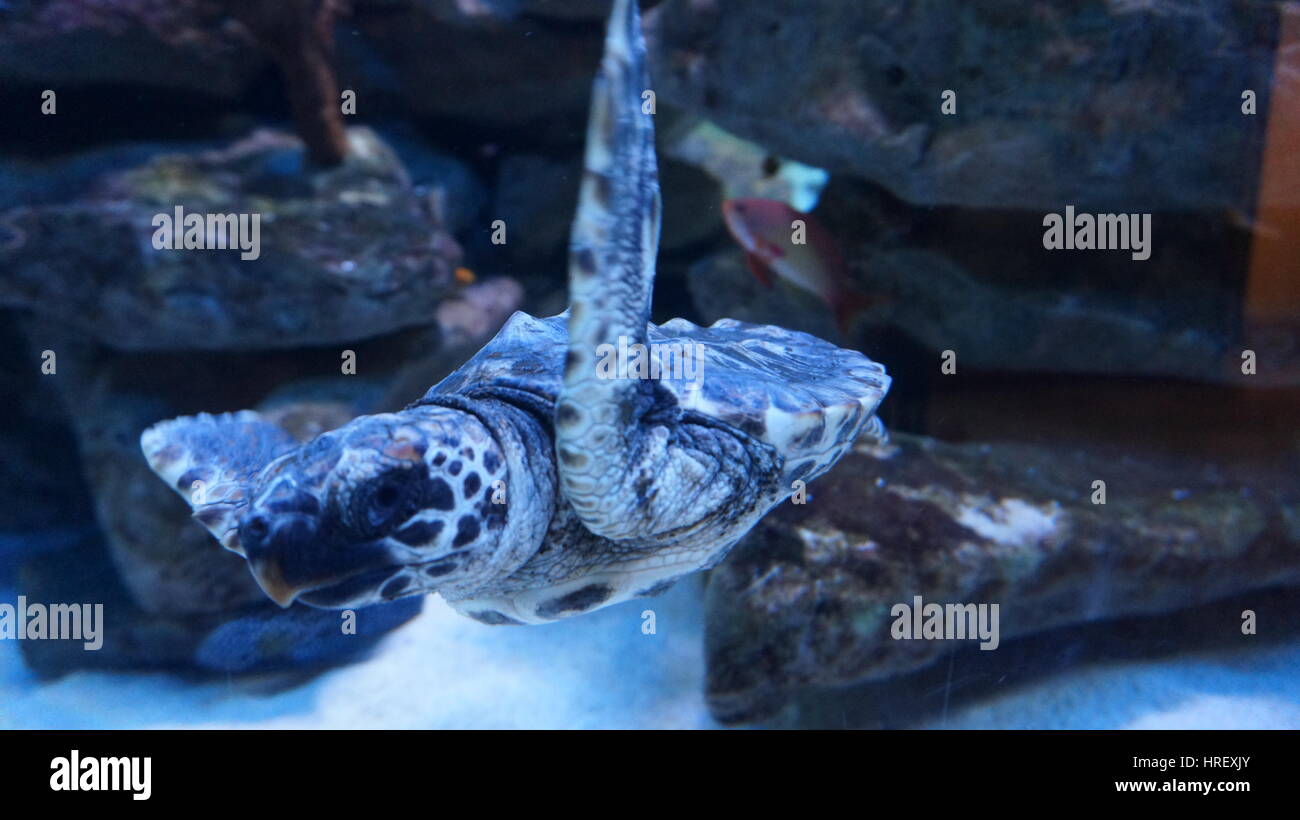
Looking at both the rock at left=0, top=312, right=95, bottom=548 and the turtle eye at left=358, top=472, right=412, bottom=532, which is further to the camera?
the rock at left=0, top=312, right=95, bottom=548

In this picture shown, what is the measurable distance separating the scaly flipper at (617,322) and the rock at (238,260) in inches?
93.4

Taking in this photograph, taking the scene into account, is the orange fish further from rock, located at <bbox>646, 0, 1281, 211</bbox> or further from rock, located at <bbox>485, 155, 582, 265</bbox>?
rock, located at <bbox>485, 155, 582, 265</bbox>

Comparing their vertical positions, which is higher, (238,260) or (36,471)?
(238,260)

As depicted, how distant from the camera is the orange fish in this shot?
125 inches

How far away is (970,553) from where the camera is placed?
2779 mm

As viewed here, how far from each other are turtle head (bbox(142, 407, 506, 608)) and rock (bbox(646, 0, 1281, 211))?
7.48 ft

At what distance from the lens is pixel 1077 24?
8.32 feet

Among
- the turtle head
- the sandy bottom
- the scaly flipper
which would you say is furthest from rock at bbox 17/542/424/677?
the scaly flipper

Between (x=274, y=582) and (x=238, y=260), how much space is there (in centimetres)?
257

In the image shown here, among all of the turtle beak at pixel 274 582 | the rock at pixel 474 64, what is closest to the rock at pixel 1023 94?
the rock at pixel 474 64

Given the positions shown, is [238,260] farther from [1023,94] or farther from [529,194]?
[1023,94]

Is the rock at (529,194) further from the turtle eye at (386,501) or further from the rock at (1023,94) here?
the turtle eye at (386,501)

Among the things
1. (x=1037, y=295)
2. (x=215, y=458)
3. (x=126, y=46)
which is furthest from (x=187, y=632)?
(x=1037, y=295)

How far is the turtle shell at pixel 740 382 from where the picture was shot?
196cm
